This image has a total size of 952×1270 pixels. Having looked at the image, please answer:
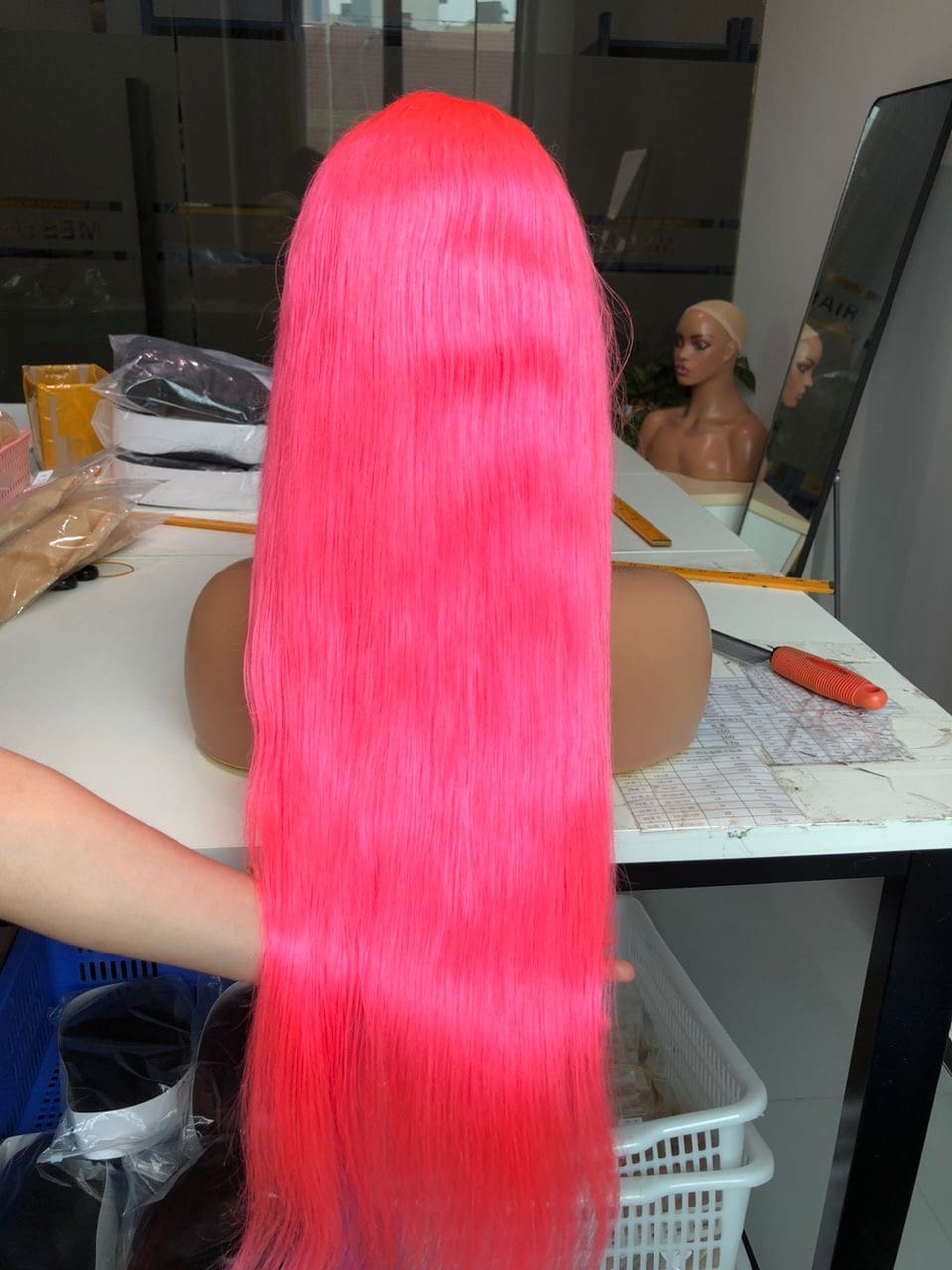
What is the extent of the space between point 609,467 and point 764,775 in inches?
11.8

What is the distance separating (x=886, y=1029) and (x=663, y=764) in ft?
0.88

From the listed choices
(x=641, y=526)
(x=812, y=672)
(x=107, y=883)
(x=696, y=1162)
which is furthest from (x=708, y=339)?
(x=107, y=883)

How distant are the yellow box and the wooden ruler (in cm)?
74

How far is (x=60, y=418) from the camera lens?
4.74 ft

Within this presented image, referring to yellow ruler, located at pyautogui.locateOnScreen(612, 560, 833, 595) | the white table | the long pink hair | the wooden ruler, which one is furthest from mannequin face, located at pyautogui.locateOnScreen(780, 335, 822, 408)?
the long pink hair

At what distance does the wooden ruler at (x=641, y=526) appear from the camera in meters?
1.31

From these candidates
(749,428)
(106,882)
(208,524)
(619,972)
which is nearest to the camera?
(106,882)

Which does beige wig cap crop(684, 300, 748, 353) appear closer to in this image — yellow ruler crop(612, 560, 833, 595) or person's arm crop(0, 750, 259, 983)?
yellow ruler crop(612, 560, 833, 595)

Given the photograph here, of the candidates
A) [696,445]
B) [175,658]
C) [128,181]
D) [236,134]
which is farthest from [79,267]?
[175,658]

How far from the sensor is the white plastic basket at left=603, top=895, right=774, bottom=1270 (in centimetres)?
83

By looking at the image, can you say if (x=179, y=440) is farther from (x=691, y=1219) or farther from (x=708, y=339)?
(x=708, y=339)

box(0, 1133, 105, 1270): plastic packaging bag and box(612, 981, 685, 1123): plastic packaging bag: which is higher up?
box(0, 1133, 105, 1270): plastic packaging bag

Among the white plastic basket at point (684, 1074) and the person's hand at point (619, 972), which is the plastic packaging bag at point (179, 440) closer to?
the white plastic basket at point (684, 1074)

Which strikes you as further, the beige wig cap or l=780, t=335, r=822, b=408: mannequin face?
the beige wig cap
